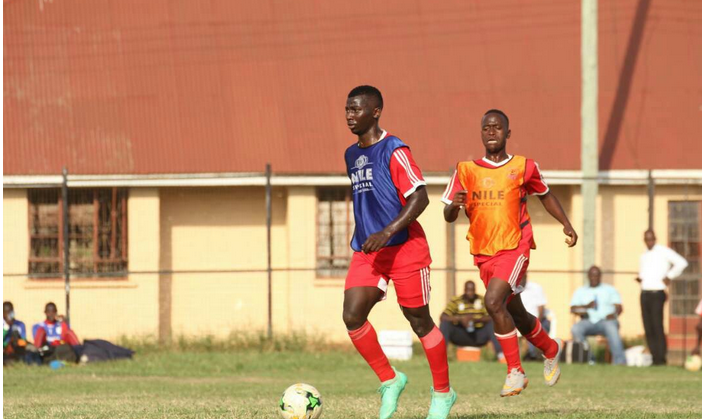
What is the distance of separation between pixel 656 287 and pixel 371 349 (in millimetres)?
11190

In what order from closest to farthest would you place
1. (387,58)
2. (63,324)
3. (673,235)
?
(63,324)
(673,235)
(387,58)

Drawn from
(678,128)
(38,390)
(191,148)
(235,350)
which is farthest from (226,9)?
(38,390)

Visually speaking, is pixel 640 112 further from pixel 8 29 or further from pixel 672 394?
pixel 8 29

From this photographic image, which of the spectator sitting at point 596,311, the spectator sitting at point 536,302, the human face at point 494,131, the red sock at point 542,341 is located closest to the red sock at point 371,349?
the red sock at point 542,341

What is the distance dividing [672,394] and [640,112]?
11.5 meters

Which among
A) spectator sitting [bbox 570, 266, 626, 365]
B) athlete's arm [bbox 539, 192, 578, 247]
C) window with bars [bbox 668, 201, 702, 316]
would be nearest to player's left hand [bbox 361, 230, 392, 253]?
athlete's arm [bbox 539, 192, 578, 247]

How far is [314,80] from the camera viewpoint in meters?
23.8

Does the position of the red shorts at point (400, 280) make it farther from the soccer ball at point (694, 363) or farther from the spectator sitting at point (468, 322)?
the spectator sitting at point (468, 322)

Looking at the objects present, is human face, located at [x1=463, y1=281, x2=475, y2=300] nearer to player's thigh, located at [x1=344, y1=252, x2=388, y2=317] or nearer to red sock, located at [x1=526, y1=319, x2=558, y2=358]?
red sock, located at [x1=526, y1=319, x2=558, y2=358]

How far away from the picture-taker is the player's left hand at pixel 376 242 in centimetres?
738

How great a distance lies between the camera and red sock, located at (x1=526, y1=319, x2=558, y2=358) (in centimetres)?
924

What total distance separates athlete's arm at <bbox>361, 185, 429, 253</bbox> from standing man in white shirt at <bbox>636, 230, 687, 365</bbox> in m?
11.2

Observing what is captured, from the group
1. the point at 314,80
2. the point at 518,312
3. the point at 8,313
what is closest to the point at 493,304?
the point at 518,312

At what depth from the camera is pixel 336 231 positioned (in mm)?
22500
